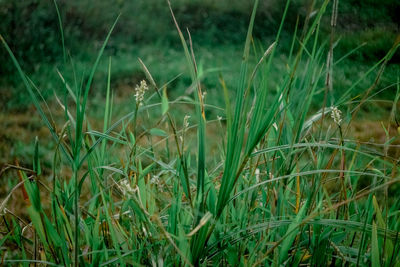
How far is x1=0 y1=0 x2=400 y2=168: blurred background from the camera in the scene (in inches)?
127

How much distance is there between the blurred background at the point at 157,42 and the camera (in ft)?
10.6

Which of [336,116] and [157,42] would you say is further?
[157,42]

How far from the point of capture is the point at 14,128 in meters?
2.62

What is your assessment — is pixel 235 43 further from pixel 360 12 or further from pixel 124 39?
pixel 360 12

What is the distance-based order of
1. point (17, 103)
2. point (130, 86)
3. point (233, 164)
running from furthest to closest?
point (130, 86) < point (17, 103) < point (233, 164)

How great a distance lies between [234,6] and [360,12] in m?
1.32

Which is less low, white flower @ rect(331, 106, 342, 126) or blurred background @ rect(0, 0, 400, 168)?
white flower @ rect(331, 106, 342, 126)

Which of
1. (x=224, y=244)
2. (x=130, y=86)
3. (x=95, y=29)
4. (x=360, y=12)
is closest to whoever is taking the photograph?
(x=224, y=244)

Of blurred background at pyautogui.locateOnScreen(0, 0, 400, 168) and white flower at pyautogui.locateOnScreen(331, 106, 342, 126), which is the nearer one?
white flower at pyautogui.locateOnScreen(331, 106, 342, 126)

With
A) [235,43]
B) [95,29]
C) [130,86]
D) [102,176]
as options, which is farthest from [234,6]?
[102,176]

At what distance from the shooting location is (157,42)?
4168mm

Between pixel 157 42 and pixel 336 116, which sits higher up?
pixel 336 116

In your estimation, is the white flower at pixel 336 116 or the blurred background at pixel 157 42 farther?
the blurred background at pixel 157 42

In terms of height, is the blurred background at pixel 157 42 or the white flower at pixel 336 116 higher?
the white flower at pixel 336 116
